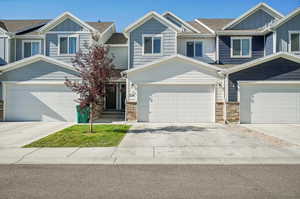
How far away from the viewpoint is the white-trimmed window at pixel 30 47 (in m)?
17.2

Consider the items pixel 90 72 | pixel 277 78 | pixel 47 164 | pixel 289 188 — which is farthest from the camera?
pixel 277 78

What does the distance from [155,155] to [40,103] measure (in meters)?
10.7

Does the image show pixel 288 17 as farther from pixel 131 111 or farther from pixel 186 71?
pixel 131 111

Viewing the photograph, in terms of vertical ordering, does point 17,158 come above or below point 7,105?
below

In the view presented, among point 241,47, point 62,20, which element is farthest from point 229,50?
point 62,20

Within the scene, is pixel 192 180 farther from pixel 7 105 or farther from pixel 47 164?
pixel 7 105

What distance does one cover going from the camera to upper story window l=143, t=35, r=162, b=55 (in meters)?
15.5

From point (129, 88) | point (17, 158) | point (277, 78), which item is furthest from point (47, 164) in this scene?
point (277, 78)

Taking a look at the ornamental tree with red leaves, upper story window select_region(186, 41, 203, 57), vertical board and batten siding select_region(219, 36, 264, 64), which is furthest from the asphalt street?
upper story window select_region(186, 41, 203, 57)

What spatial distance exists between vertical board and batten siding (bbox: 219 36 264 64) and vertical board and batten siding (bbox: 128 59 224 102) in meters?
3.41

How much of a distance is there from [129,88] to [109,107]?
15.1 feet

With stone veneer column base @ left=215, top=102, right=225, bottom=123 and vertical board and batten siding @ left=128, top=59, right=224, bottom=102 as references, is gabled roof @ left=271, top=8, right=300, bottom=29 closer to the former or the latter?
vertical board and batten siding @ left=128, top=59, right=224, bottom=102

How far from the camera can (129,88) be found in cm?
1372

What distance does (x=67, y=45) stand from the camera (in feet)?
53.1
